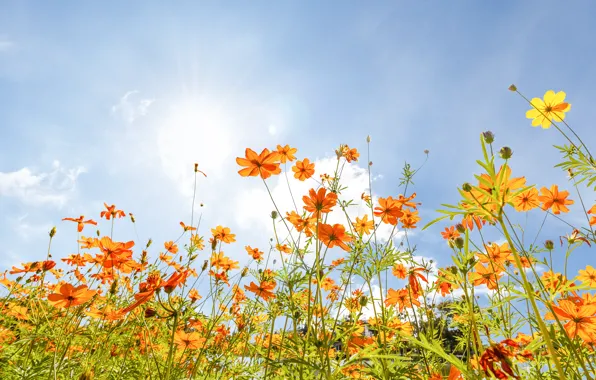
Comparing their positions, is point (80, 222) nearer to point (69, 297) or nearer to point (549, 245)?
point (69, 297)

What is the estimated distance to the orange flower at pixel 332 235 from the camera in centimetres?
159

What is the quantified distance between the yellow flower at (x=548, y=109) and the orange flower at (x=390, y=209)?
1.12 metres

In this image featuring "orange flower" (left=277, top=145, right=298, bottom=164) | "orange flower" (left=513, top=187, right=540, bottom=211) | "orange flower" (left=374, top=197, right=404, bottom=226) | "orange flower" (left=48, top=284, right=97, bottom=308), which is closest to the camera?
"orange flower" (left=48, top=284, right=97, bottom=308)

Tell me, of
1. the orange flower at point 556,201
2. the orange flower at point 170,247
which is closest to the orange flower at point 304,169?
the orange flower at point 556,201

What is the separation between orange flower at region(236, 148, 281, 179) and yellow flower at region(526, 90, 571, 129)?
5.67 ft

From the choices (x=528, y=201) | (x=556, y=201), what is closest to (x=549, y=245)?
(x=556, y=201)

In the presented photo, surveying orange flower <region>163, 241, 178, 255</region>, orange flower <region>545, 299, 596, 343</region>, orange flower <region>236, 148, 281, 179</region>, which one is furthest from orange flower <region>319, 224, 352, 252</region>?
orange flower <region>163, 241, 178, 255</region>

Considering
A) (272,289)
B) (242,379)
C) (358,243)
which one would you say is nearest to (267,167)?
(358,243)

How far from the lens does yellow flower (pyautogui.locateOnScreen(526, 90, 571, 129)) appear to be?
2168 millimetres

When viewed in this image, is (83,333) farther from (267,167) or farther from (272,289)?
(267,167)

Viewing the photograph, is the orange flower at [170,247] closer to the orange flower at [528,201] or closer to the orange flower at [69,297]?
the orange flower at [69,297]

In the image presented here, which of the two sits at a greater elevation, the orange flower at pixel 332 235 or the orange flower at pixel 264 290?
the orange flower at pixel 332 235

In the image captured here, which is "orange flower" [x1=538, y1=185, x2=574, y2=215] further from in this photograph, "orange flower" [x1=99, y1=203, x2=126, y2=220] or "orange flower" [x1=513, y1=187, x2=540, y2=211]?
"orange flower" [x1=99, y1=203, x2=126, y2=220]

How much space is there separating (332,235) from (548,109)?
1.79 metres
